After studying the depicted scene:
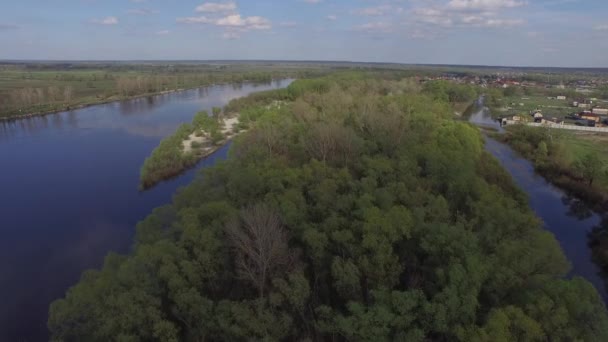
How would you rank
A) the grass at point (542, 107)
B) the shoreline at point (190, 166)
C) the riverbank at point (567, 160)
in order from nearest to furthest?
the riverbank at point (567, 160) < the shoreline at point (190, 166) < the grass at point (542, 107)

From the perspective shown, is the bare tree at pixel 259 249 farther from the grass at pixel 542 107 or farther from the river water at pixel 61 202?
the grass at pixel 542 107

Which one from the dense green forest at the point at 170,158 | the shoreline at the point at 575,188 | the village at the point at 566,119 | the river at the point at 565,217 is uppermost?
the village at the point at 566,119

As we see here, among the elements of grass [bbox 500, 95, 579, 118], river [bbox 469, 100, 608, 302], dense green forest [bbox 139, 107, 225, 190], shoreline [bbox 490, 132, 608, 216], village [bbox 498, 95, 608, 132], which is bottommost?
river [bbox 469, 100, 608, 302]

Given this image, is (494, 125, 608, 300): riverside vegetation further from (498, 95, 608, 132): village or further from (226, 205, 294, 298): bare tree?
(226, 205, 294, 298): bare tree

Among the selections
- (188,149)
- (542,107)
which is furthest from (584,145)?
(188,149)

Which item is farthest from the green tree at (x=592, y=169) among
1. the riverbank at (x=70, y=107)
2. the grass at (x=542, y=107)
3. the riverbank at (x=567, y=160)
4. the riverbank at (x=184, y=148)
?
the riverbank at (x=70, y=107)

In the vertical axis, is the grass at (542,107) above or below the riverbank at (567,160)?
above

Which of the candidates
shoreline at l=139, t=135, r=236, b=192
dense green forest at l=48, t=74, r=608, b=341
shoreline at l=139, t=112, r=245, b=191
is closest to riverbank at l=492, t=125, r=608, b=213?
dense green forest at l=48, t=74, r=608, b=341
